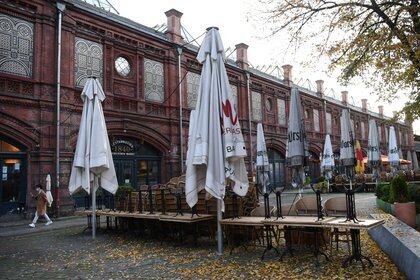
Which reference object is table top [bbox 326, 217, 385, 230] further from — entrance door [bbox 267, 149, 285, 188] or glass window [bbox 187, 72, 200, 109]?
entrance door [bbox 267, 149, 285, 188]

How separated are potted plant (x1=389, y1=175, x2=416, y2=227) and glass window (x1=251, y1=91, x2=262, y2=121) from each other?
17.9 m

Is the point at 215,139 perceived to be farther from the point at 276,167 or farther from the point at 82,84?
the point at 276,167

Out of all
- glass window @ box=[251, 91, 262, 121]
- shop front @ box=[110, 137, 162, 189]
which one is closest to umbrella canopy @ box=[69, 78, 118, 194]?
shop front @ box=[110, 137, 162, 189]

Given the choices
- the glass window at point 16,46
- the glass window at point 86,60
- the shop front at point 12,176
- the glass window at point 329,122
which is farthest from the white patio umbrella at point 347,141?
the glass window at point 329,122

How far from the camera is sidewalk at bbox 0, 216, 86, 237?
1061 centimetres

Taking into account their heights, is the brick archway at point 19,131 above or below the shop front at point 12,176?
above

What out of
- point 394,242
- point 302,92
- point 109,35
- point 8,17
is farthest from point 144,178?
point 302,92

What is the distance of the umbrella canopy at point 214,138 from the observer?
20.9 feet

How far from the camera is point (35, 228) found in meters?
11.2

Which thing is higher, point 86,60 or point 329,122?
point 86,60

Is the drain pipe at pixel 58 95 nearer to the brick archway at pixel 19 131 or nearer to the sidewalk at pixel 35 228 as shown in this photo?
the brick archway at pixel 19 131

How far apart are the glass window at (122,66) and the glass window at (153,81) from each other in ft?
3.32

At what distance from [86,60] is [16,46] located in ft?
9.94

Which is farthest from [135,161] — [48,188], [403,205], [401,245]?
[401,245]
